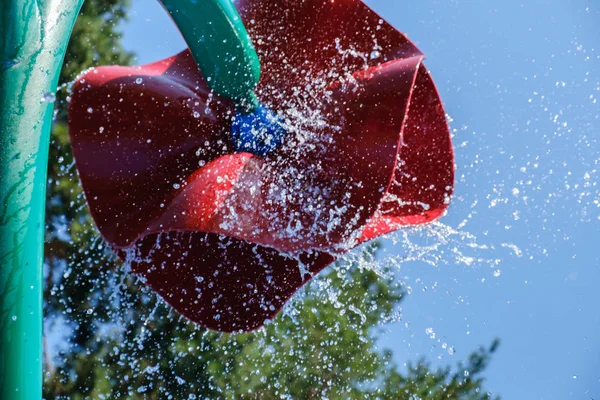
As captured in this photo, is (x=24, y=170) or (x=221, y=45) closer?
(x=24, y=170)

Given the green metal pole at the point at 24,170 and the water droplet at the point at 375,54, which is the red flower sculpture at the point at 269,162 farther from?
the green metal pole at the point at 24,170

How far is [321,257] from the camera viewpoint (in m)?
2.87

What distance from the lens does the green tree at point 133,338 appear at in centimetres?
870

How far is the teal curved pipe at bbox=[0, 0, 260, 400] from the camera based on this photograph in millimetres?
1856

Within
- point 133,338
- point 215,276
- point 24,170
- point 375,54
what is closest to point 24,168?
point 24,170

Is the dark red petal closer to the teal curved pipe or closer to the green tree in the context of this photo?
the teal curved pipe

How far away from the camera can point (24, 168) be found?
199 centimetres

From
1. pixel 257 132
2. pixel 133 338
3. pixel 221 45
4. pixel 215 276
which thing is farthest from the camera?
pixel 133 338

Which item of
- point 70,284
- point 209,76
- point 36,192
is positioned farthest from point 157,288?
point 70,284

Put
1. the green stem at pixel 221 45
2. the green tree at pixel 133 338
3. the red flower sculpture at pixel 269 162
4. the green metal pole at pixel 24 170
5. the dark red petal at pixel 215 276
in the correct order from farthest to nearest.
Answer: the green tree at pixel 133 338 → the dark red petal at pixel 215 276 → the green stem at pixel 221 45 → the red flower sculpture at pixel 269 162 → the green metal pole at pixel 24 170

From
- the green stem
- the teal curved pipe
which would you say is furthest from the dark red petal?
the teal curved pipe

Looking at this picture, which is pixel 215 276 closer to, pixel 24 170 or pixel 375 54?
pixel 375 54

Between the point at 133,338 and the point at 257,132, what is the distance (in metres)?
6.49

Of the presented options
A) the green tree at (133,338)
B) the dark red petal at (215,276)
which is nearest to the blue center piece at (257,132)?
the dark red petal at (215,276)
